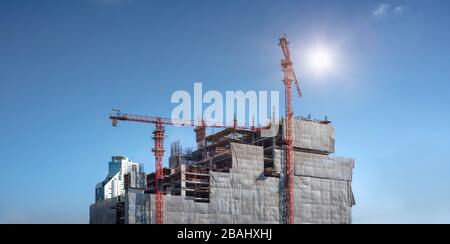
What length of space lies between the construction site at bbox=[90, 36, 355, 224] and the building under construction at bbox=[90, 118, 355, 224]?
260mm

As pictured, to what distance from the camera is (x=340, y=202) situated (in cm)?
18775

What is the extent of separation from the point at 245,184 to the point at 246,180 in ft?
3.85

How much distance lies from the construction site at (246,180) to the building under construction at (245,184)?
0.26 metres

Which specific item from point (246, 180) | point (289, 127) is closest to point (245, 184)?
point (246, 180)

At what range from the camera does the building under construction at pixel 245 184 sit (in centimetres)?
15925

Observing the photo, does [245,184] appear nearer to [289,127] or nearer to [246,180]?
[246,180]

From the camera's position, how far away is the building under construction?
159 m

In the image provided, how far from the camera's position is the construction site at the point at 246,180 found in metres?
159
